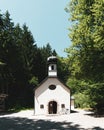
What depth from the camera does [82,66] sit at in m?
30.8

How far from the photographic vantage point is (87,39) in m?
28.8

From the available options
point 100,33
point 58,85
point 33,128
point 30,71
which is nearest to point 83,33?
point 100,33

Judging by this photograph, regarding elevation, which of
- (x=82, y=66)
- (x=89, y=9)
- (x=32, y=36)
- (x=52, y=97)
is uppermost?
(x=32, y=36)

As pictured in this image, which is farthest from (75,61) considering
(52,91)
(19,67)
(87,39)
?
(19,67)

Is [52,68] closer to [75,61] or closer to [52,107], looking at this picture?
[52,107]

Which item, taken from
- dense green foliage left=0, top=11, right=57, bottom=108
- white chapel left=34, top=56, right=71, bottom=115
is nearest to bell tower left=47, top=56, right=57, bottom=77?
white chapel left=34, top=56, right=71, bottom=115

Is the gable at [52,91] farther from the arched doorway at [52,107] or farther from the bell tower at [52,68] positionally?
the arched doorway at [52,107]

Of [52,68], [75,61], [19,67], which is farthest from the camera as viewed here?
[19,67]

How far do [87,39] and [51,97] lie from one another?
16.6 m

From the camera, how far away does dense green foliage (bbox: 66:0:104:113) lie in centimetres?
2705

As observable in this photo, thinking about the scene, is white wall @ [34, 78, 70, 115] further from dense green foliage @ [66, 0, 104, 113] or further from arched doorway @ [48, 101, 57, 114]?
dense green foliage @ [66, 0, 104, 113]

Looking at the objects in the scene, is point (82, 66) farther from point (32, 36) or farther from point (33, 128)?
point (32, 36)

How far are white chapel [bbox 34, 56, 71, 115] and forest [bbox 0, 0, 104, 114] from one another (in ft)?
7.64

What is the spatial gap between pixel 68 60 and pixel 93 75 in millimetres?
3182
